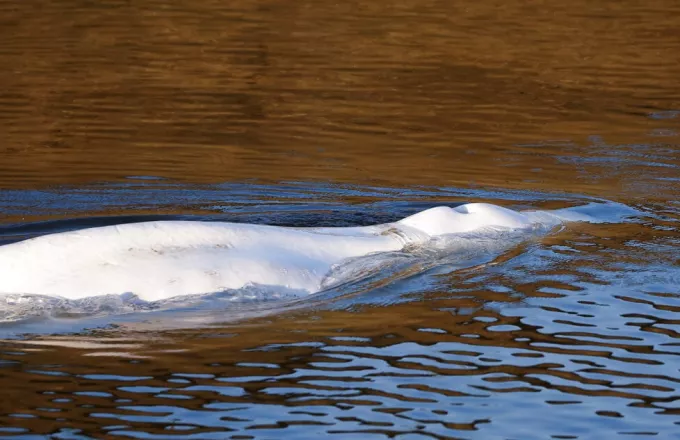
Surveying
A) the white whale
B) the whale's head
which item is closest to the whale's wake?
the white whale

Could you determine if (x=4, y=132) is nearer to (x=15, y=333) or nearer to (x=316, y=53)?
(x=316, y=53)

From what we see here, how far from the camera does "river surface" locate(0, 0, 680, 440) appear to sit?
7.95 meters

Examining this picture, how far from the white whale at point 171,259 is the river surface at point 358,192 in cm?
16

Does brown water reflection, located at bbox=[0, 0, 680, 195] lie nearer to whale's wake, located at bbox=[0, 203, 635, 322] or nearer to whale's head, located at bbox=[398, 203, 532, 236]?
whale's head, located at bbox=[398, 203, 532, 236]

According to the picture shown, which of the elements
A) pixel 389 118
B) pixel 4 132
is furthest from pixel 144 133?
pixel 389 118

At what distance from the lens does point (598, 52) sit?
24781 millimetres

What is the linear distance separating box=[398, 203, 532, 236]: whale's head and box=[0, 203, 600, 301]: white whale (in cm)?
78

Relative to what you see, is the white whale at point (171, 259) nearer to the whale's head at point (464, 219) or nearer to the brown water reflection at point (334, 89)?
the whale's head at point (464, 219)

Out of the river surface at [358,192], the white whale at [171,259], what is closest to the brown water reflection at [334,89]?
the river surface at [358,192]

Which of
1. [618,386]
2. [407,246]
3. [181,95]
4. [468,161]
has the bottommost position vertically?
[618,386]

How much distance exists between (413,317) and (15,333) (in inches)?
110

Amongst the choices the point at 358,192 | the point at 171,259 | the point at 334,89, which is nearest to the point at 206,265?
the point at 171,259

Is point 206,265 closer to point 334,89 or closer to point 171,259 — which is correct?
point 171,259

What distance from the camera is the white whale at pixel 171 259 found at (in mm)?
9570
